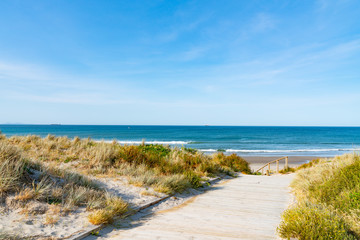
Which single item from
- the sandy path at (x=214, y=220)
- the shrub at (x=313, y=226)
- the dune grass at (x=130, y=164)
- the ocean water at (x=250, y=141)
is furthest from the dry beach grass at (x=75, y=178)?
the ocean water at (x=250, y=141)

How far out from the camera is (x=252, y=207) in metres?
5.98

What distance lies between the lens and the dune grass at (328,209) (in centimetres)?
368

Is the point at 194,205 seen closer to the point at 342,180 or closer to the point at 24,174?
the point at 342,180

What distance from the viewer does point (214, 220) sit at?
492cm

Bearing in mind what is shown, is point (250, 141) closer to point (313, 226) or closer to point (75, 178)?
point (75, 178)

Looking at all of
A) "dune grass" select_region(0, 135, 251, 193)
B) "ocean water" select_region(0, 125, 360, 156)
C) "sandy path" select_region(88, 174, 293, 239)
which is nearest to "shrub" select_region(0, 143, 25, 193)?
"dune grass" select_region(0, 135, 251, 193)

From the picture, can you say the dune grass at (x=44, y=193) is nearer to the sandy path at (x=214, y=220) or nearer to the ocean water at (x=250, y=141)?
the sandy path at (x=214, y=220)

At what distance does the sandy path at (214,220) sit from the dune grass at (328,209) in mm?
515

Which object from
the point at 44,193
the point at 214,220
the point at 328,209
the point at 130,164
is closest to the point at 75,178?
the point at 44,193

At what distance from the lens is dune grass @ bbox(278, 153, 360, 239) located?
3.68 metres

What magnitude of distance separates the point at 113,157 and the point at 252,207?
6045 millimetres

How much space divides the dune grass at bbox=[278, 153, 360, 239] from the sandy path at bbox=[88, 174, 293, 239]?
1.69 feet

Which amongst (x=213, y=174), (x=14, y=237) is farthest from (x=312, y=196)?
(x=14, y=237)

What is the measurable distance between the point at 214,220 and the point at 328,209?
2.32 metres
